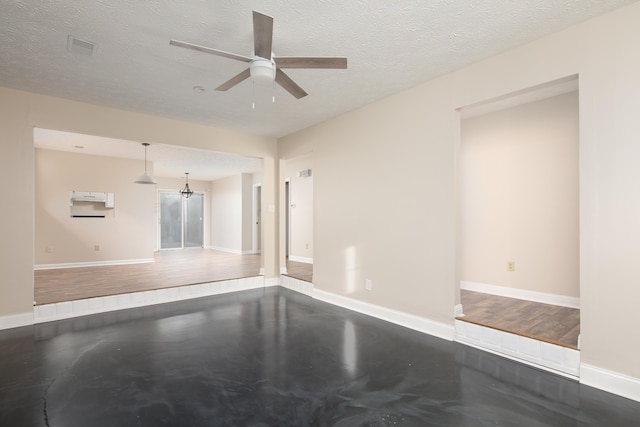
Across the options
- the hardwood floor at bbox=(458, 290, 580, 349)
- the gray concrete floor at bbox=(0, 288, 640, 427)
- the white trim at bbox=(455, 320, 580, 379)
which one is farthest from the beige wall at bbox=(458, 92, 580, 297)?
the gray concrete floor at bbox=(0, 288, 640, 427)

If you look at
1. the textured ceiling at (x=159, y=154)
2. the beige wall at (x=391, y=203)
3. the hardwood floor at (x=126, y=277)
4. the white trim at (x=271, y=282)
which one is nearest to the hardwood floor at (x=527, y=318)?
the beige wall at (x=391, y=203)

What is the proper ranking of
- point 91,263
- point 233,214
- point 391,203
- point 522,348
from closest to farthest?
point 522,348, point 391,203, point 91,263, point 233,214

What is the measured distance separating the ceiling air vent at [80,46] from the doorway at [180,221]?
8273 mm

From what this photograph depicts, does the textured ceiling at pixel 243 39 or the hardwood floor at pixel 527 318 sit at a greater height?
the textured ceiling at pixel 243 39

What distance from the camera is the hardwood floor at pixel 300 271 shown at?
5312mm

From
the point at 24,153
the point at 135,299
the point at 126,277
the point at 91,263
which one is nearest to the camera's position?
the point at 24,153

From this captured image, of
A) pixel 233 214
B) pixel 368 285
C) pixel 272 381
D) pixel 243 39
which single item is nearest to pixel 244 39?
pixel 243 39

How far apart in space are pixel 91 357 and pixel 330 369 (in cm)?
210

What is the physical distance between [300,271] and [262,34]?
15.2ft

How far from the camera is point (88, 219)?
Result: 275 inches

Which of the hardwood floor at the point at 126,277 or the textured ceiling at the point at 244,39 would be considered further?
the hardwood floor at the point at 126,277

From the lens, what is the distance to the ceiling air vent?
7.99 feet

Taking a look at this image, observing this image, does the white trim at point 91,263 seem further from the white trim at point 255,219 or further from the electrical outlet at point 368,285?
the electrical outlet at point 368,285

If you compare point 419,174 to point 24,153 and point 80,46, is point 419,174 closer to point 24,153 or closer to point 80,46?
point 80,46
